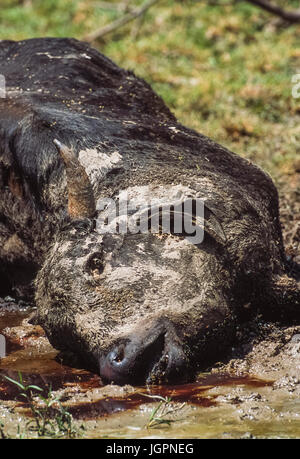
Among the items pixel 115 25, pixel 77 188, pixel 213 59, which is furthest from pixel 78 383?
pixel 115 25

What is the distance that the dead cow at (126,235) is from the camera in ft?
15.2

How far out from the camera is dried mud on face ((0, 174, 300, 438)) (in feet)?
12.8

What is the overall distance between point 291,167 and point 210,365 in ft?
14.7

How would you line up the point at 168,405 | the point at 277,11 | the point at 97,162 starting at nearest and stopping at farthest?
the point at 168,405
the point at 97,162
the point at 277,11

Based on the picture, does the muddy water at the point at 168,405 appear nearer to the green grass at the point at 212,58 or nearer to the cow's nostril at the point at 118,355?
the cow's nostril at the point at 118,355

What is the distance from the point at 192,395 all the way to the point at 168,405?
23cm

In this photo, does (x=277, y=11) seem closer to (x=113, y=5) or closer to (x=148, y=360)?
(x=113, y=5)

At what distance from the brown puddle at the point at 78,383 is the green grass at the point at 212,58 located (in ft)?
13.6

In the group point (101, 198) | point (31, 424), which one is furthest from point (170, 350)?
point (101, 198)

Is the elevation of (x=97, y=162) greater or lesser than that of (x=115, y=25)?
lesser

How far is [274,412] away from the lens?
4.08 metres

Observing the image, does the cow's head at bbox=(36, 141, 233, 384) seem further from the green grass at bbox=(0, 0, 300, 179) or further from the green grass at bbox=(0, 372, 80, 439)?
the green grass at bbox=(0, 0, 300, 179)

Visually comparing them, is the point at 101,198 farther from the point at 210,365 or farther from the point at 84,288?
the point at 210,365

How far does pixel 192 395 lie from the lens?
439 centimetres
